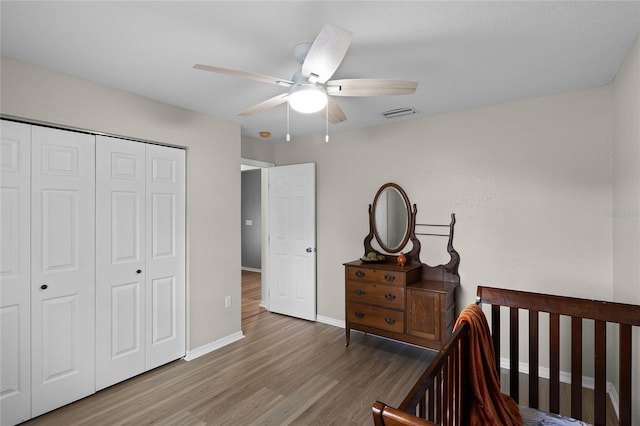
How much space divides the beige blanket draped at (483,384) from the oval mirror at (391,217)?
6.63 feet

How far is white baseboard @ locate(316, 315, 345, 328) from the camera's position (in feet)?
13.1

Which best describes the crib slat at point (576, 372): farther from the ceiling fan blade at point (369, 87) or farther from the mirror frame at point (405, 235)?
the mirror frame at point (405, 235)

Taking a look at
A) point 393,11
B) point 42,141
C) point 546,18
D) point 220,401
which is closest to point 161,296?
point 220,401

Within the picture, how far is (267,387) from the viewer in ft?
8.70

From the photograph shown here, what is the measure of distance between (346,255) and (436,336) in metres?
1.41

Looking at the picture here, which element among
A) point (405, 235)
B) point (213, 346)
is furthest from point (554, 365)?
point (213, 346)

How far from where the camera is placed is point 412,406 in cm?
100

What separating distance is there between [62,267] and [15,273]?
26 centimetres

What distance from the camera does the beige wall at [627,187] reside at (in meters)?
1.93

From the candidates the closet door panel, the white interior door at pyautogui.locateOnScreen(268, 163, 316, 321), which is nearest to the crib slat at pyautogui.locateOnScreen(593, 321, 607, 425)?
the white interior door at pyautogui.locateOnScreen(268, 163, 316, 321)

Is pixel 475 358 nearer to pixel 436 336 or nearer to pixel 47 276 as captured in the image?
pixel 436 336

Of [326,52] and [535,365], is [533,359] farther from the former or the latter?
[326,52]

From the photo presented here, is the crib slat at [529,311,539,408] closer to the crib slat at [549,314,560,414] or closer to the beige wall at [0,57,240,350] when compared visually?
the crib slat at [549,314,560,414]

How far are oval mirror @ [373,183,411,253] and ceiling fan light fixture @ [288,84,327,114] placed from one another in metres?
1.90
